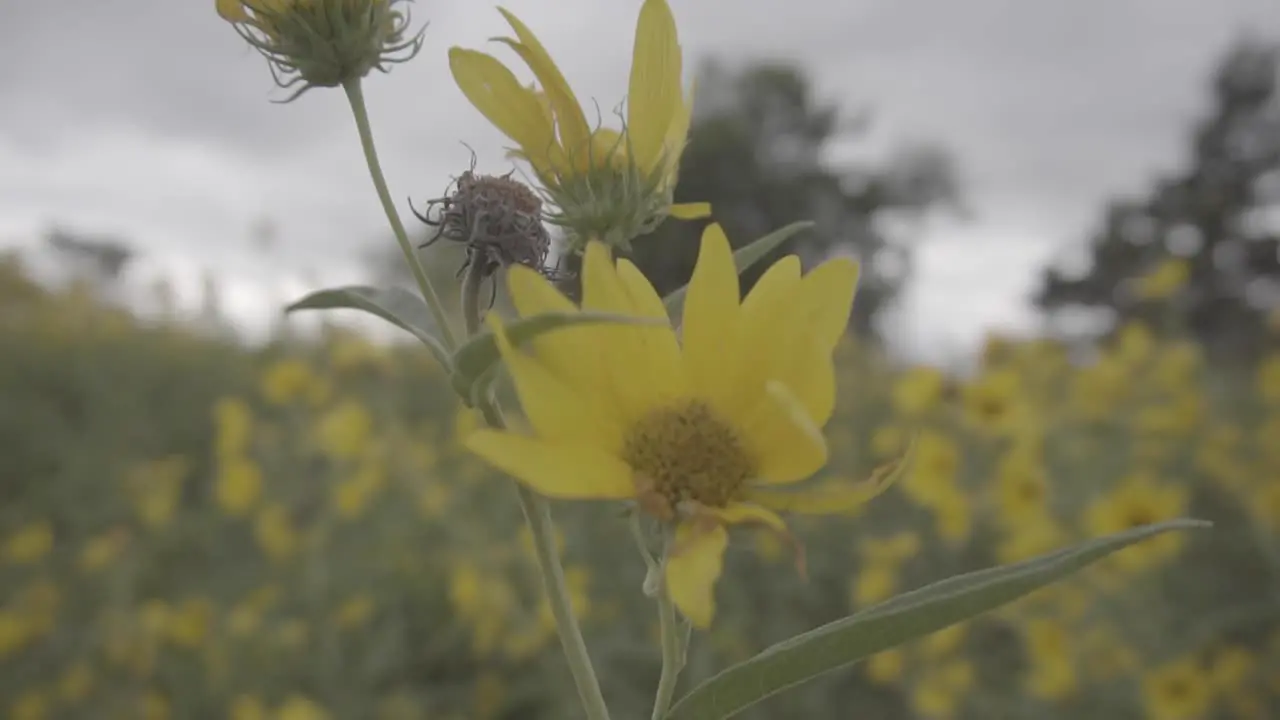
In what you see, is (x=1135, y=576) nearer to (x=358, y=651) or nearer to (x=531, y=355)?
(x=358, y=651)

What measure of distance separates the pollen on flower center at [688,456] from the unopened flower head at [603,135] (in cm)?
10

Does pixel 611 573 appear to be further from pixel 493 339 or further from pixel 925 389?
pixel 493 339

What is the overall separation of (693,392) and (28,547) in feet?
7.53

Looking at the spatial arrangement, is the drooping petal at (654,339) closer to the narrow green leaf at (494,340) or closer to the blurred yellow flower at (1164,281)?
the narrow green leaf at (494,340)

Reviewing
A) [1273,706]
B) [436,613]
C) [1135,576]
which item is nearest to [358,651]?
[436,613]

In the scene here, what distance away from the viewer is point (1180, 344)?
7.45ft

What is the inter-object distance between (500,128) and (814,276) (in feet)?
0.48

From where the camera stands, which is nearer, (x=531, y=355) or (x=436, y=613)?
(x=531, y=355)

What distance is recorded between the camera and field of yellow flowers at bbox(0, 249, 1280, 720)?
1649 millimetres

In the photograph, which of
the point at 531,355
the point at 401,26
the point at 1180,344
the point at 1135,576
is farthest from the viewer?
the point at 1180,344

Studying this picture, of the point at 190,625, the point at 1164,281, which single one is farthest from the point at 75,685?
the point at 1164,281

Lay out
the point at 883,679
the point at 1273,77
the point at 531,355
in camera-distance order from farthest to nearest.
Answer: the point at 1273,77 → the point at 883,679 → the point at 531,355

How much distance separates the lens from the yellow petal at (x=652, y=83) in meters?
0.40

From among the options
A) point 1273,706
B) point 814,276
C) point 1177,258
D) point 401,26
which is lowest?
point 1273,706
